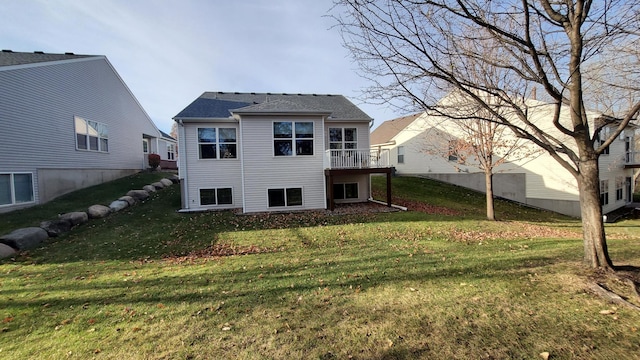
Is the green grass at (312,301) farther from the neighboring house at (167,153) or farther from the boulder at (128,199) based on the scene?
the neighboring house at (167,153)

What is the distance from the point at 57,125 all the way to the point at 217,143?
7.31 metres

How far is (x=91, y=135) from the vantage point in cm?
1541

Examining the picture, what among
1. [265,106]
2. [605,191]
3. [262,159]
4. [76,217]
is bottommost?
[605,191]

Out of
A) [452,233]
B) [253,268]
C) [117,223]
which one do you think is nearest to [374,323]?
[253,268]

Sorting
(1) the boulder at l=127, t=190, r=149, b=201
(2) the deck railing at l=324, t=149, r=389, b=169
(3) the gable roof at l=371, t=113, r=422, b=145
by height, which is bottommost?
(1) the boulder at l=127, t=190, r=149, b=201


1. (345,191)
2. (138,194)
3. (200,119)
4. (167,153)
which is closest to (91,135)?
(138,194)

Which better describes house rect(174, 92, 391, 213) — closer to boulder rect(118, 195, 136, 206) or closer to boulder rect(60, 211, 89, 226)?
boulder rect(118, 195, 136, 206)

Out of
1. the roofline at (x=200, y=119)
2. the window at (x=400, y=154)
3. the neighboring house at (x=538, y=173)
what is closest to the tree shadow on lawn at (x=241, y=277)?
the roofline at (x=200, y=119)

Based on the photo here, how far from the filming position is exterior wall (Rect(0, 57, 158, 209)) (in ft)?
36.5

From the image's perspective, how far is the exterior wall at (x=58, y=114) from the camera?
1112 cm

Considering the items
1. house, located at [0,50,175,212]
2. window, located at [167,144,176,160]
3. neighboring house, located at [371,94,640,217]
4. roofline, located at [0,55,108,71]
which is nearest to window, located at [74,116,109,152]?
house, located at [0,50,175,212]

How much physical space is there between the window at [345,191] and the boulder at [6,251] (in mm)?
11328

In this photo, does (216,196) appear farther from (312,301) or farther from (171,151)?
(171,151)

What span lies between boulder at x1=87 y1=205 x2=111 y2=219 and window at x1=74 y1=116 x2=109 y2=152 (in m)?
5.33
